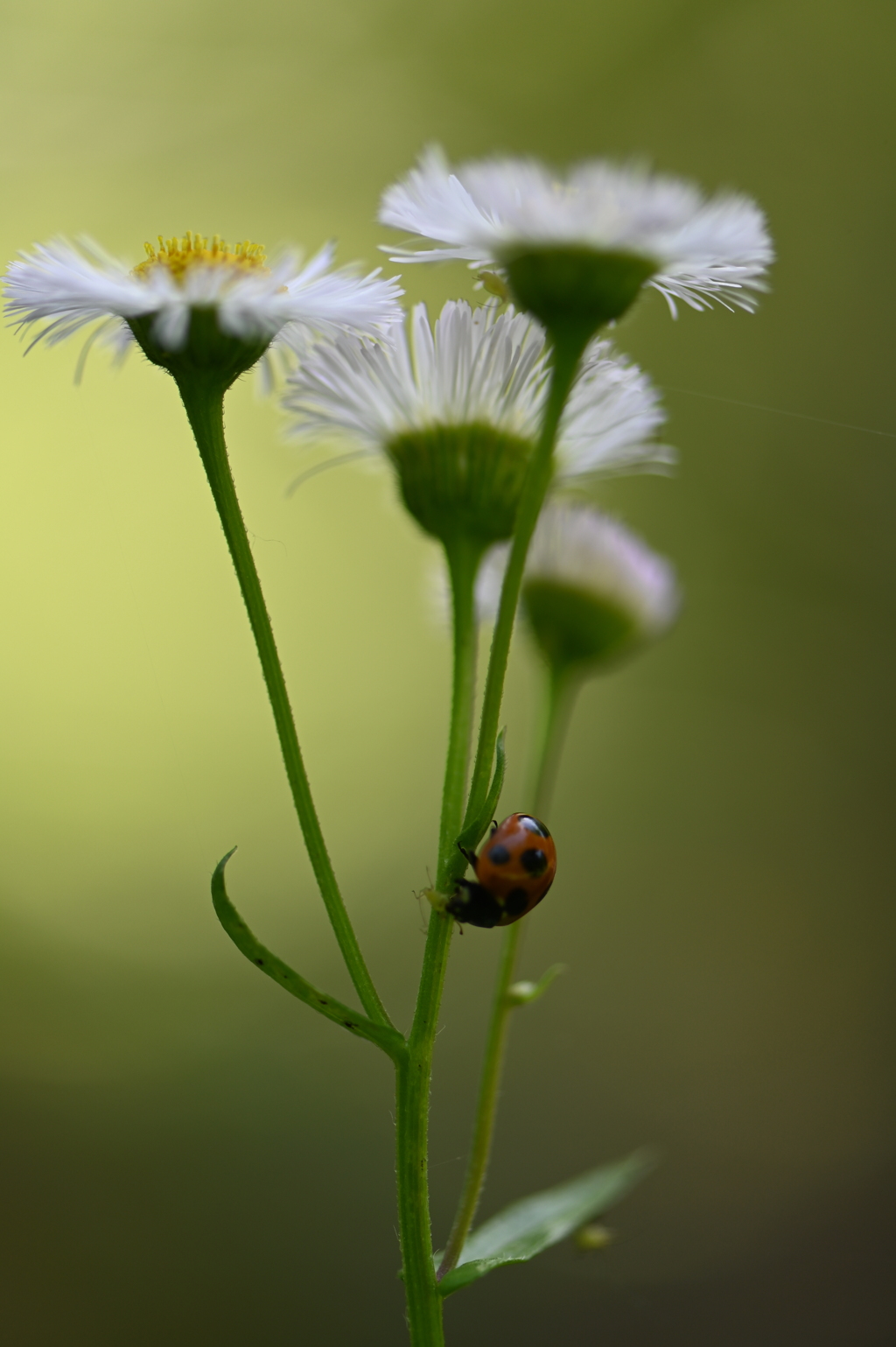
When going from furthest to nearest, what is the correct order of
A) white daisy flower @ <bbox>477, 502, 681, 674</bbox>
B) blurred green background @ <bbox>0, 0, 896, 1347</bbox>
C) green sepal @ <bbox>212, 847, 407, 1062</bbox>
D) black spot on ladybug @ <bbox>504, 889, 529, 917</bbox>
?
blurred green background @ <bbox>0, 0, 896, 1347</bbox>
white daisy flower @ <bbox>477, 502, 681, 674</bbox>
black spot on ladybug @ <bbox>504, 889, 529, 917</bbox>
green sepal @ <bbox>212, 847, 407, 1062</bbox>

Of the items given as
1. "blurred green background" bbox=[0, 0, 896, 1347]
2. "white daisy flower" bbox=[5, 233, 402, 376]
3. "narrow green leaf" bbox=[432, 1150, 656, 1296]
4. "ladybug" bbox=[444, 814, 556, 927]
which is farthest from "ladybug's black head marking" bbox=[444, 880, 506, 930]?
"blurred green background" bbox=[0, 0, 896, 1347]

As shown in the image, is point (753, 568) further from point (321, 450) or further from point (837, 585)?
point (321, 450)

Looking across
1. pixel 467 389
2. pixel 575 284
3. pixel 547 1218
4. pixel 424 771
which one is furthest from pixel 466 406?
pixel 424 771

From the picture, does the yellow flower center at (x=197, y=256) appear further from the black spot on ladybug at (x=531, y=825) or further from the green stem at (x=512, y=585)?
the black spot on ladybug at (x=531, y=825)

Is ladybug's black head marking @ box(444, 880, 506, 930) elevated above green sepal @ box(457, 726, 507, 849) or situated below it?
Result: below

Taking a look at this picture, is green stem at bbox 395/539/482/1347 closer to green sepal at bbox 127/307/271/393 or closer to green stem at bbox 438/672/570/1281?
green stem at bbox 438/672/570/1281

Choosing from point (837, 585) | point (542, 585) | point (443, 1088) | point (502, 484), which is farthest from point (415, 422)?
point (837, 585)

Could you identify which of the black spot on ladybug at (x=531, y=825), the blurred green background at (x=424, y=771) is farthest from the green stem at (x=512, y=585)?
the blurred green background at (x=424, y=771)
